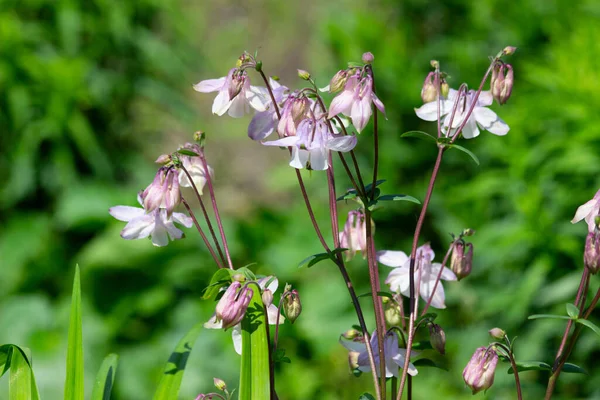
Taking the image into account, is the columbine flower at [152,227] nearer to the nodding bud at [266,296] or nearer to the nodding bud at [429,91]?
the nodding bud at [266,296]

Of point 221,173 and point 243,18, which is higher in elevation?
point 243,18

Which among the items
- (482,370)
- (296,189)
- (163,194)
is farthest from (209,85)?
(296,189)

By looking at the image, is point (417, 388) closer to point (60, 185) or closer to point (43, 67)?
point (60, 185)

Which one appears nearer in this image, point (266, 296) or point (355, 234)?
point (266, 296)

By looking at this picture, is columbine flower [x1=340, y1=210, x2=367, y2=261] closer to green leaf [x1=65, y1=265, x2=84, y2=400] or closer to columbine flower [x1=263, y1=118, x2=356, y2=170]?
columbine flower [x1=263, y1=118, x2=356, y2=170]

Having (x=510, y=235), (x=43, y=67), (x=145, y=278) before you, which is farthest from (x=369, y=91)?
(x=43, y=67)

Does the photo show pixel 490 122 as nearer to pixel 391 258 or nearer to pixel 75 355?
pixel 391 258

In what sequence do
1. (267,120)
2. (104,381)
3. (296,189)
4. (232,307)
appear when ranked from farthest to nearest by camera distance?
1. (296,189)
2. (104,381)
3. (267,120)
4. (232,307)
